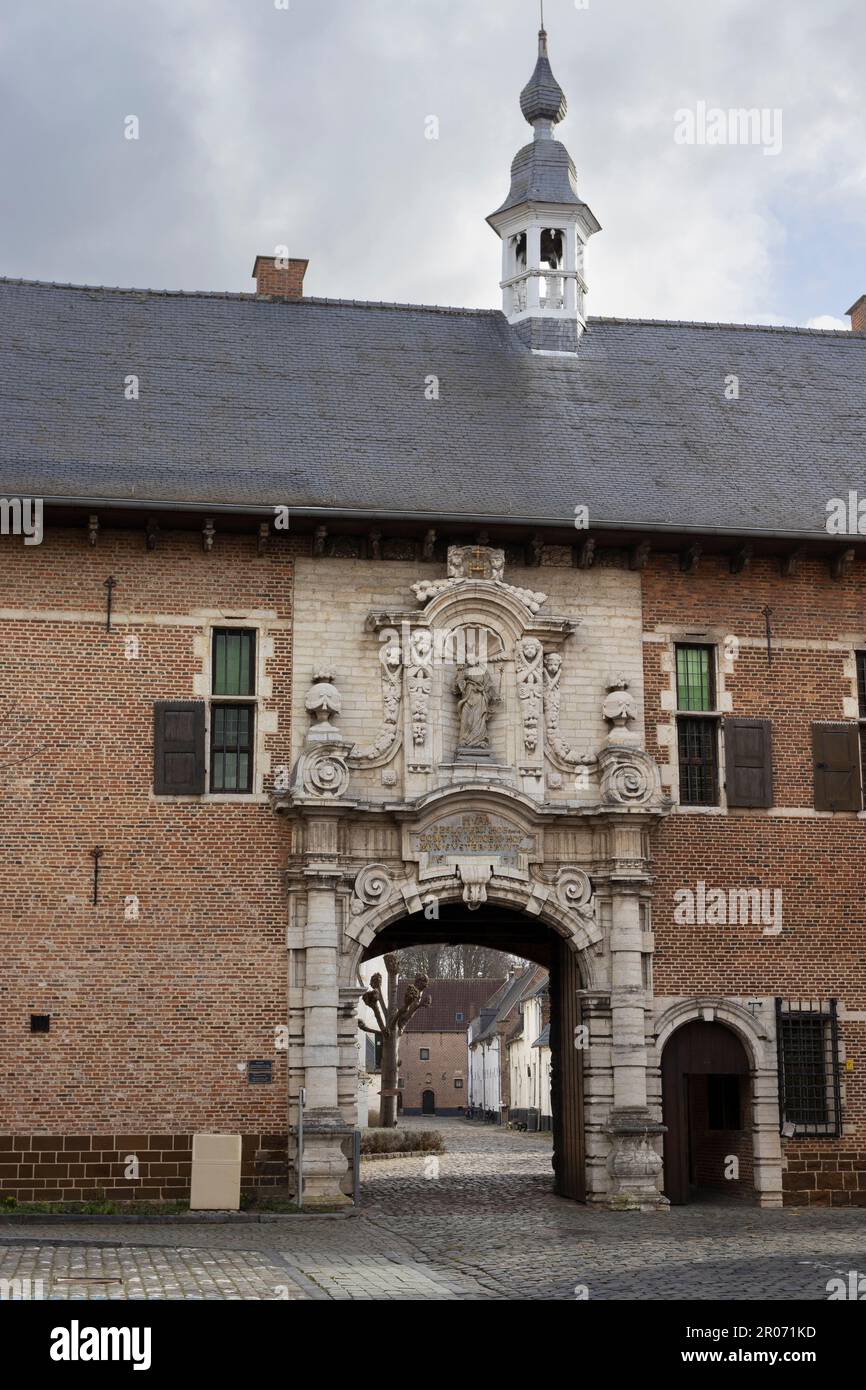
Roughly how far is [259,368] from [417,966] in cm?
5331

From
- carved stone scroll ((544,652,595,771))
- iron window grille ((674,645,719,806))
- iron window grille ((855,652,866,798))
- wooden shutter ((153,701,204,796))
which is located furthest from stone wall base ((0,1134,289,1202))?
iron window grille ((855,652,866,798))

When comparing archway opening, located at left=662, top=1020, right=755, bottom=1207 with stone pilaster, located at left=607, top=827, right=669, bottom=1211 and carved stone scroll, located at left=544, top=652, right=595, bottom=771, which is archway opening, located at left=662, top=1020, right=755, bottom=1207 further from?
carved stone scroll, located at left=544, top=652, right=595, bottom=771

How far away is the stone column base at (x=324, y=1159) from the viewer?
688 inches

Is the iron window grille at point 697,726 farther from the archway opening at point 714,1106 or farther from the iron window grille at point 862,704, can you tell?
the archway opening at point 714,1106

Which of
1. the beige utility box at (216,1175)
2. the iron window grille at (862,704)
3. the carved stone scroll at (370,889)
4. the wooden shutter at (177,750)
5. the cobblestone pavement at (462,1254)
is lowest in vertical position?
the cobblestone pavement at (462,1254)

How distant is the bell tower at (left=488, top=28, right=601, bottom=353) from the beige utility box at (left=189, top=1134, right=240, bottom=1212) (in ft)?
38.5

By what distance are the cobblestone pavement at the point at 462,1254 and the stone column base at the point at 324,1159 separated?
42 cm

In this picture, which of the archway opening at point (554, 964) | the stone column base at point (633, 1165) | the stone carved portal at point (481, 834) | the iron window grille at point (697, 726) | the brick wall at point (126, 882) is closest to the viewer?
the brick wall at point (126, 882)

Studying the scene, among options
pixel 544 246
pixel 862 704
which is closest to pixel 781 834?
pixel 862 704

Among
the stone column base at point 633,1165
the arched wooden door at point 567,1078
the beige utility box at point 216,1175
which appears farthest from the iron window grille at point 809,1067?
the beige utility box at point 216,1175

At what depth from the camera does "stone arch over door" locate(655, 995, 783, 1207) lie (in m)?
18.9

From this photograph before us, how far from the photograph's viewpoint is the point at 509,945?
72.1 feet

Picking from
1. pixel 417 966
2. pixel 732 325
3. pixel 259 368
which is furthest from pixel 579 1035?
pixel 417 966

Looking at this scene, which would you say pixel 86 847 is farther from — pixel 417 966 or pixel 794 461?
pixel 417 966
